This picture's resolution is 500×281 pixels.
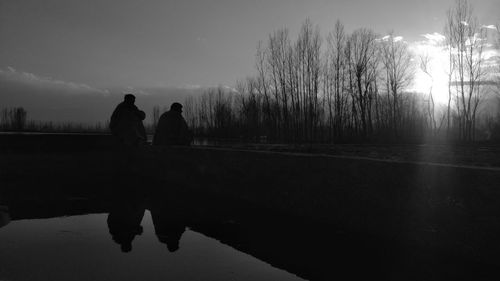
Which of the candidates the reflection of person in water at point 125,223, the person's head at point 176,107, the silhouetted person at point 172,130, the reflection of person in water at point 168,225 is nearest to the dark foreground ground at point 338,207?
the reflection of person in water at point 168,225

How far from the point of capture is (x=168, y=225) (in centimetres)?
539

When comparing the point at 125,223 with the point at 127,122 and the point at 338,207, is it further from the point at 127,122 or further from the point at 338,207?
the point at 127,122

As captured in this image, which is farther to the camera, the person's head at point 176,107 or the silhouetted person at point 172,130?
the person's head at point 176,107

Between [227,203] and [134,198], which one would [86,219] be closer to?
[134,198]

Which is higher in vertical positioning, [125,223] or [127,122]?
[127,122]

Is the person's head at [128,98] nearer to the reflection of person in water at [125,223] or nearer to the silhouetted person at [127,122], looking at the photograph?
the silhouetted person at [127,122]

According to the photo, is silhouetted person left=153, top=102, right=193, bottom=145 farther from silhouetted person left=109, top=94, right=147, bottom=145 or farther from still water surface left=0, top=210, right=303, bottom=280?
still water surface left=0, top=210, right=303, bottom=280

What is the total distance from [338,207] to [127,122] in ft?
21.3

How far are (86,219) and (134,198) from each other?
5.03 feet

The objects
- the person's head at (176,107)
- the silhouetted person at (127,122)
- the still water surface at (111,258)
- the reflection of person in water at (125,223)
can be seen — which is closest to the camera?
the still water surface at (111,258)

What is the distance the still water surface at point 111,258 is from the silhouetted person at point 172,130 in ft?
17.9

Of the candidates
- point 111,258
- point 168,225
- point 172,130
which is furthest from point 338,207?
point 172,130

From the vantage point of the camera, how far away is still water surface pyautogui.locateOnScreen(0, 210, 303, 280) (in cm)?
351

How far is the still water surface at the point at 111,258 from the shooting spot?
351 cm
